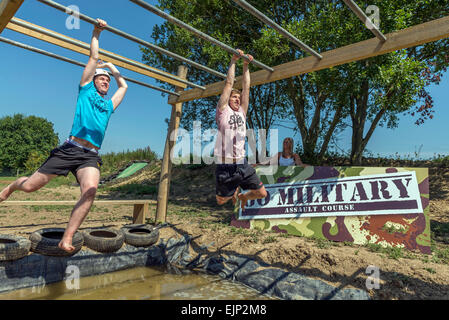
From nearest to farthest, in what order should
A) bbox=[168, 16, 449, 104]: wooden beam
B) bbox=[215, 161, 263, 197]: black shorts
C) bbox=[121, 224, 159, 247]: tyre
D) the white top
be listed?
bbox=[168, 16, 449, 104]: wooden beam < bbox=[215, 161, 263, 197]: black shorts < bbox=[121, 224, 159, 247]: tyre < the white top

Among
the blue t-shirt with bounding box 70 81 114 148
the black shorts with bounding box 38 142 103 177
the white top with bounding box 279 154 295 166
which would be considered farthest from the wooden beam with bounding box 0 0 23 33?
the white top with bounding box 279 154 295 166

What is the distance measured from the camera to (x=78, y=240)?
395 centimetres

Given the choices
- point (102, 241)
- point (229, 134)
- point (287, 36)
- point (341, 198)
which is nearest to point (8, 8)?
point (229, 134)

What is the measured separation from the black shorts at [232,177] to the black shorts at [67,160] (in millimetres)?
1347

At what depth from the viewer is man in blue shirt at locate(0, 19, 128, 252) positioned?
2447 mm

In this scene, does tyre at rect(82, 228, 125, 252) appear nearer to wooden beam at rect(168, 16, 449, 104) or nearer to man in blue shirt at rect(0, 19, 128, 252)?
man in blue shirt at rect(0, 19, 128, 252)

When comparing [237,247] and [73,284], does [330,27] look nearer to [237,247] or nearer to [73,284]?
[237,247]

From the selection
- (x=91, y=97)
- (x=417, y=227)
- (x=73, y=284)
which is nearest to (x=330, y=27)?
(x=417, y=227)

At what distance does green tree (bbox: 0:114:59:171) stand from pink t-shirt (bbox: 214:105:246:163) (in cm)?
4108

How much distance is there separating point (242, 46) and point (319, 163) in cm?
484

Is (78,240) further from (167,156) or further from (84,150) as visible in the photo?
(167,156)

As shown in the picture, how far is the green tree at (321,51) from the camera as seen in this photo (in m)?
6.21

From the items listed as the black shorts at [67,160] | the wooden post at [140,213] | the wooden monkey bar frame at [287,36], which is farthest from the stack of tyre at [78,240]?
the black shorts at [67,160]

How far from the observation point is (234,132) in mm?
3146
